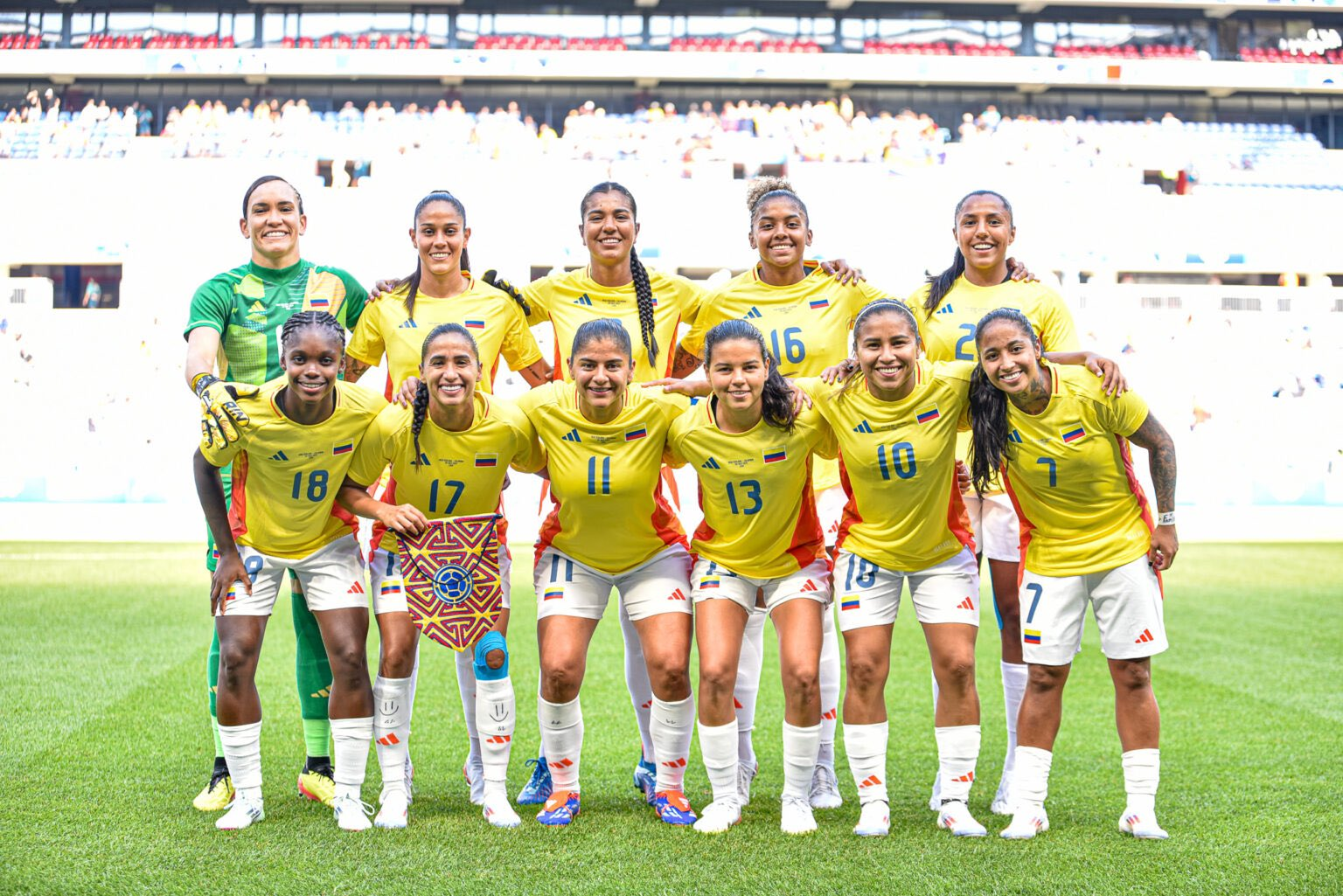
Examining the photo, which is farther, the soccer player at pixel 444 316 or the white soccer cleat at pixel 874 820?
the soccer player at pixel 444 316

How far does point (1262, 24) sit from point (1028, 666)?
29.6 meters

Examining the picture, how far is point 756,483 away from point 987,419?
0.80 m

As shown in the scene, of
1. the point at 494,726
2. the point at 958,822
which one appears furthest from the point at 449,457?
the point at 958,822

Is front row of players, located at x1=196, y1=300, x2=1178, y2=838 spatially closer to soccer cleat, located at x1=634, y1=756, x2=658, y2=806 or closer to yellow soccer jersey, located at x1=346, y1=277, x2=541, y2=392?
soccer cleat, located at x1=634, y1=756, x2=658, y2=806

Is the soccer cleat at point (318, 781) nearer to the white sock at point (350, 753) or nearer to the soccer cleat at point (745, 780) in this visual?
the white sock at point (350, 753)

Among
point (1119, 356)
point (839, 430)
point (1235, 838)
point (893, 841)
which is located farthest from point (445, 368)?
point (1119, 356)

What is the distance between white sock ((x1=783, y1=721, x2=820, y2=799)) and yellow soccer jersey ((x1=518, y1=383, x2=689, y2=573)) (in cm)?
79

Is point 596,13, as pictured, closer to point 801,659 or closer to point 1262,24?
point 1262,24

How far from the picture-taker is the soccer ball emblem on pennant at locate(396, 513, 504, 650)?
13.6 ft

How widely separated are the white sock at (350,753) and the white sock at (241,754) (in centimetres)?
27

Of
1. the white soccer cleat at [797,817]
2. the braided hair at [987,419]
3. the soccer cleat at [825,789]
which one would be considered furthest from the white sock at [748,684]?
the braided hair at [987,419]

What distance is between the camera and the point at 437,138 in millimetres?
22672

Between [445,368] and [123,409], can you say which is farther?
[123,409]

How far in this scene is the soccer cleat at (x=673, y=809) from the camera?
4.11 metres
